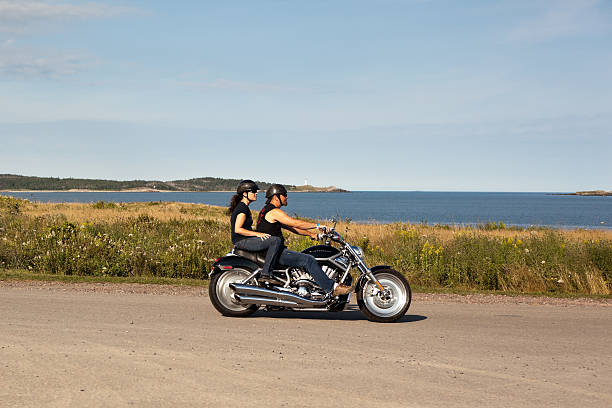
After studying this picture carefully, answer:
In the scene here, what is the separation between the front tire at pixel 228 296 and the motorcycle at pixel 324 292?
0.02 metres

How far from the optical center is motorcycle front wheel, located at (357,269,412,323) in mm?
9688

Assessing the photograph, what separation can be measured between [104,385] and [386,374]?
110 inches

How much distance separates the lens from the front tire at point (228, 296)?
1001 centimetres

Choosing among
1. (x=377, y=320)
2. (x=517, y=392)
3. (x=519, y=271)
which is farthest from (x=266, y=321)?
(x=519, y=271)

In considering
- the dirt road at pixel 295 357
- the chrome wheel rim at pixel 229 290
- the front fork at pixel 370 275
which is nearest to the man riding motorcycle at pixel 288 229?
the front fork at pixel 370 275

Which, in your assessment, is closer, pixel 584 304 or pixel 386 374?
pixel 386 374

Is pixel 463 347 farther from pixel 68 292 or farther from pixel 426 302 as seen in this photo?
pixel 68 292

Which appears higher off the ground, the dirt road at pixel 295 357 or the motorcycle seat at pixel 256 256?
the motorcycle seat at pixel 256 256

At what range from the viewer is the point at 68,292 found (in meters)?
12.4

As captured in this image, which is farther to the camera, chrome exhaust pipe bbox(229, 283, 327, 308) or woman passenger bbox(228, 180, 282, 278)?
woman passenger bbox(228, 180, 282, 278)

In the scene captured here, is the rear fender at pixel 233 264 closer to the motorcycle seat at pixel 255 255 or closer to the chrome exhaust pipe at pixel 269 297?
the motorcycle seat at pixel 255 255

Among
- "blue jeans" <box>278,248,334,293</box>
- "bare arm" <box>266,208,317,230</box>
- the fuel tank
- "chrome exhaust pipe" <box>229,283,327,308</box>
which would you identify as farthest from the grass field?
"bare arm" <box>266,208,317,230</box>

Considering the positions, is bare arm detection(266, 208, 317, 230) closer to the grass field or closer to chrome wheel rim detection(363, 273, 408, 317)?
chrome wheel rim detection(363, 273, 408, 317)

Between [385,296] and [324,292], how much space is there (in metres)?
0.95
